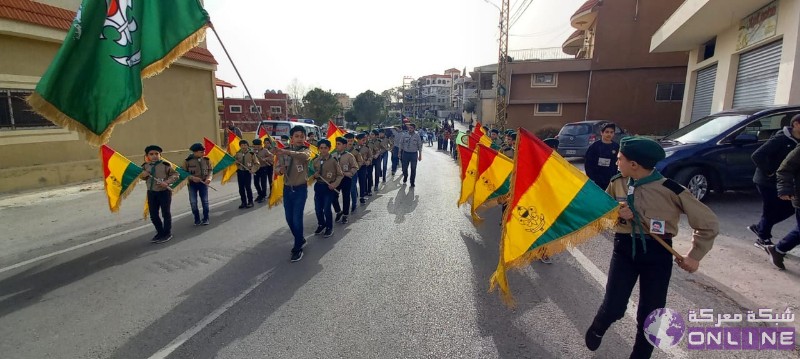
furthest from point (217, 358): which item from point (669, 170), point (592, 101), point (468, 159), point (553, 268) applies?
point (592, 101)

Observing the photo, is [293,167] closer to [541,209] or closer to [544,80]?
[541,209]

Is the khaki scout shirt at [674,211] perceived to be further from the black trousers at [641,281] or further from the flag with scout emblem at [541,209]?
the flag with scout emblem at [541,209]

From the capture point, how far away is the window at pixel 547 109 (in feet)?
86.2

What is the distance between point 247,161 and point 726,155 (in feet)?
30.7

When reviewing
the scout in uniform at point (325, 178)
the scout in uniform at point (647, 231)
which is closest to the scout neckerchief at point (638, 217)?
the scout in uniform at point (647, 231)

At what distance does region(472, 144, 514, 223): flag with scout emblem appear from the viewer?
554 centimetres

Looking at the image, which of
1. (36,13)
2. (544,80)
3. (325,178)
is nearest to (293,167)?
(325,178)

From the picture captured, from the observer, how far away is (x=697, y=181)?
6828 millimetres

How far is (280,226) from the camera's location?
Result: 6586 millimetres

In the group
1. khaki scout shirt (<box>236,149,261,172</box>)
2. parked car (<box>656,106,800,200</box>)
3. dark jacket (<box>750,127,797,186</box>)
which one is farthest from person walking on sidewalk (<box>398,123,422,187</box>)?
dark jacket (<box>750,127,797,186</box>)

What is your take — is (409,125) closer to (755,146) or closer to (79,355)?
(755,146)

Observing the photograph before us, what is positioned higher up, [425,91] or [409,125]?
[425,91]

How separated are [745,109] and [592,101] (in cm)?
1840

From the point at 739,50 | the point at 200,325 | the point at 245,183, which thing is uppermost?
the point at 739,50
